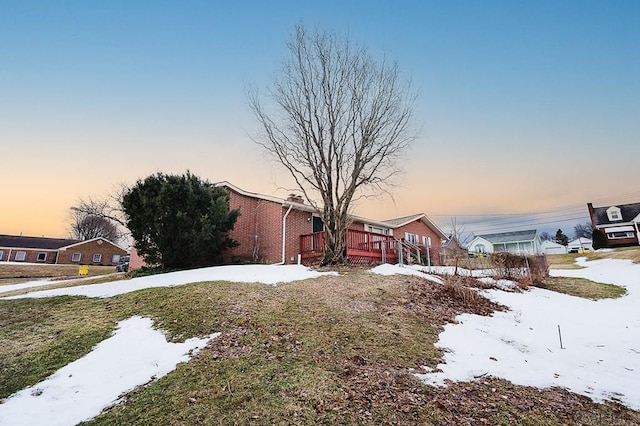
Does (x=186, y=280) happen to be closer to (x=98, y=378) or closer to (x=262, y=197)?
(x=98, y=378)

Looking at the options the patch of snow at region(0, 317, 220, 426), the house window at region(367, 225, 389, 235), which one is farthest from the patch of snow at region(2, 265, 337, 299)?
the house window at region(367, 225, 389, 235)

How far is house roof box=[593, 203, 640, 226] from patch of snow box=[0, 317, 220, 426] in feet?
171

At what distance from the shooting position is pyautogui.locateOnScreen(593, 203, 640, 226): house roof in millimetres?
39000

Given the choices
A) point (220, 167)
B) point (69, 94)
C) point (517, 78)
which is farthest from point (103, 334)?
point (517, 78)

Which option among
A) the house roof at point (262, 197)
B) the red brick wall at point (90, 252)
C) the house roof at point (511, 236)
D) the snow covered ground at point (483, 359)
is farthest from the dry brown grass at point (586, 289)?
the red brick wall at point (90, 252)

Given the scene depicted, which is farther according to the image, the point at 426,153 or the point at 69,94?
the point at 426,153

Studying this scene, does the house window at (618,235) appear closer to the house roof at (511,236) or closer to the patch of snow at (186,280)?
the house roof at (511,236)

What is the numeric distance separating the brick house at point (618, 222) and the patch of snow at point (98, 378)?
4818 centimetres

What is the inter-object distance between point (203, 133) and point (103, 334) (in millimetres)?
11010

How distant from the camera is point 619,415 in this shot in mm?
3543

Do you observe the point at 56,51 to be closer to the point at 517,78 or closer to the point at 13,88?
the point at 13,88

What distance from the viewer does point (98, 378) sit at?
445cm

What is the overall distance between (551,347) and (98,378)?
8.03m

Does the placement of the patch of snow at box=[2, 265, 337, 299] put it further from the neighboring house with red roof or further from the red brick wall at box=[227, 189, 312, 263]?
the red brick wall at box=[227, 189, 312, 263]
